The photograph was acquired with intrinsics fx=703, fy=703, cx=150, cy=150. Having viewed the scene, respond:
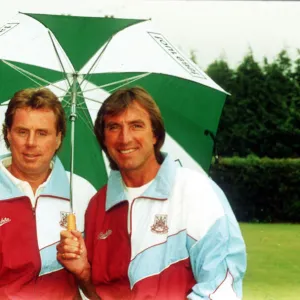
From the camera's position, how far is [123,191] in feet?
7.36

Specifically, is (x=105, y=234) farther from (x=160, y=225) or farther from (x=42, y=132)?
(x=42, y=132)

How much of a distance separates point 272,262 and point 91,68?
1.99 m

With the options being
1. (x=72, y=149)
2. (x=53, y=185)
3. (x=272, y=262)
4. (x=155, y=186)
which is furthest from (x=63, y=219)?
(x=272, y=262)

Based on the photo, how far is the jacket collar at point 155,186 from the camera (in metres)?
2.17

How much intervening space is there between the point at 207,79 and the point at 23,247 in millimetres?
Result: 907

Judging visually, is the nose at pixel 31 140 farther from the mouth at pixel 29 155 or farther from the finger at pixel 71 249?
the finger at pixel 71 249

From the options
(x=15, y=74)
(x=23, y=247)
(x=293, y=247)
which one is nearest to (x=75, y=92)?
(x=15, y=74)

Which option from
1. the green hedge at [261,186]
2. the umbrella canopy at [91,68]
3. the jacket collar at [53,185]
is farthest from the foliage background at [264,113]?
the jacket collar at [53,185]

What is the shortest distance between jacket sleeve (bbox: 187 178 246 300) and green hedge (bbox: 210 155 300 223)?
192cm

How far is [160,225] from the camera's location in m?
2.16

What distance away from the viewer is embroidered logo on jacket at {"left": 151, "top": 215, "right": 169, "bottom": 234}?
2.14 metres

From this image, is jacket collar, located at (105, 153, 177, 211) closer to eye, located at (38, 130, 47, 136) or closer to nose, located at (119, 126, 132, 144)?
nose, located at (119, 126, 132, 144)

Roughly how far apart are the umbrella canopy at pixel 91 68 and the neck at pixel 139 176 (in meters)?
0.24

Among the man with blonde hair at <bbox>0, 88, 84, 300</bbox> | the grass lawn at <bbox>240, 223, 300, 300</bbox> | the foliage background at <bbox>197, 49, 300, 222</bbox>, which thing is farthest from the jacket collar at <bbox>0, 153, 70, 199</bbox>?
the grass lawn at <bbox>240, 223, 300, 300</bbox>
